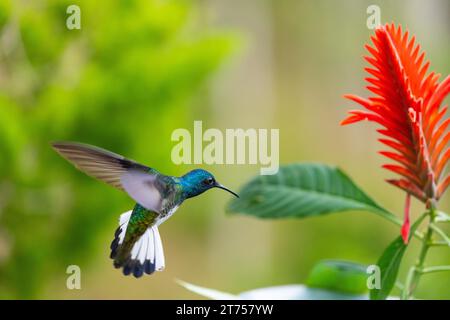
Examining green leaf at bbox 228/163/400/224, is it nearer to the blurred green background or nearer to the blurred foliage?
the blurred green background

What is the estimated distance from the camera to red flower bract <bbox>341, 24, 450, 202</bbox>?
350 mm

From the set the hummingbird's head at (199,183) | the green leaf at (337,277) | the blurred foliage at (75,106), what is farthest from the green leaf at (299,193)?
the blurred foliage at (75,106)

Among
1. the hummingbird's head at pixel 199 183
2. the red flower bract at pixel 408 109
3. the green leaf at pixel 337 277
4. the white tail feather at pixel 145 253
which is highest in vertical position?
the red flower bract at pixel 408 109

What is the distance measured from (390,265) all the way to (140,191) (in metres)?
0.18

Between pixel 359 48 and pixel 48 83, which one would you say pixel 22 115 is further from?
pixel 359 48

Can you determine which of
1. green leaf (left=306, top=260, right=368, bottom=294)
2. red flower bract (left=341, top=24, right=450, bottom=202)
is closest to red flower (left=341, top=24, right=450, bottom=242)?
red flower bract (left=341, top=24, right=450, bottom=202)

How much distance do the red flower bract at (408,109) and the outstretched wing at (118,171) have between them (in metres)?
0.11

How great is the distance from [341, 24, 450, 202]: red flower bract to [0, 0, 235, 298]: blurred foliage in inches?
29.3

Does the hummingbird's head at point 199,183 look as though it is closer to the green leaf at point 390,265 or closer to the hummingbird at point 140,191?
the hummingbird at point 140,191

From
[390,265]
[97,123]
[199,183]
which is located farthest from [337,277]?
[97,123]

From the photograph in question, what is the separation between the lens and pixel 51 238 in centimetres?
119

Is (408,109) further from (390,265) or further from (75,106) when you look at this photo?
(75,106)

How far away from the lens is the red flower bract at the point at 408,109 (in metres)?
0.35

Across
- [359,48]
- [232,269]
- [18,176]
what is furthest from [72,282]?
[359,48]
